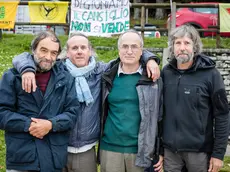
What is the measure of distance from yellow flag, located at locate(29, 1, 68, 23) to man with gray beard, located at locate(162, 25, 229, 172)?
8864 mm

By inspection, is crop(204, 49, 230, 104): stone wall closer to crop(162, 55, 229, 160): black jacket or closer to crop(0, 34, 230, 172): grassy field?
crop(0, 34, 230, 172): grassy field

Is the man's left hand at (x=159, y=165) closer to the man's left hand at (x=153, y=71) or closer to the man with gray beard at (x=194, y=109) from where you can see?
the man with gray beard at (x=194, y=109)

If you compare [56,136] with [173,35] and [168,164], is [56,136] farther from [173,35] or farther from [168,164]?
[173,35]

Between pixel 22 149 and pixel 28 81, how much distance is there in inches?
A: 20.1

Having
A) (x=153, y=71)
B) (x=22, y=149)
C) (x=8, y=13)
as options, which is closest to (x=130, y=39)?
(x=153, y=71)

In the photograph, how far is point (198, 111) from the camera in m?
3.46

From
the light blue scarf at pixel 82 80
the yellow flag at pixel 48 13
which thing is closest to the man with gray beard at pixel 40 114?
the light blue scarf at pixel 82 80

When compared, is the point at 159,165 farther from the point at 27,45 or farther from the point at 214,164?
the point at 27,45

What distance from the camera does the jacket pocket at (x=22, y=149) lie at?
127 inches

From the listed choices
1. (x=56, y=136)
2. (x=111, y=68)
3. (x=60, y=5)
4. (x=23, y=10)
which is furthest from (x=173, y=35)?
(x=23, y=10)

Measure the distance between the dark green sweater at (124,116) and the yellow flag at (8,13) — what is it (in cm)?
925

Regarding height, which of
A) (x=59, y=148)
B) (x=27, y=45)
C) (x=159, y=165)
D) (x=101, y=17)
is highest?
(x=101, y=17)

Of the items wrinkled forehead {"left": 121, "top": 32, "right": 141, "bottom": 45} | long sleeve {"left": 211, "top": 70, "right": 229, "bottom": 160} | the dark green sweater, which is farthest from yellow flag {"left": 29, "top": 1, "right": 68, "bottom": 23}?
long sleeve {"left": 211, "top": 70, "right": 229, "bottom": 160}

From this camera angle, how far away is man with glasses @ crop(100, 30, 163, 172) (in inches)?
138
